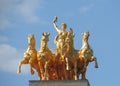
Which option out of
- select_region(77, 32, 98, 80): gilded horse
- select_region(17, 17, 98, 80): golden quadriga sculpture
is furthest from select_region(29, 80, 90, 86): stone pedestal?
select_region(77, 32, 98, 80): gilded horse

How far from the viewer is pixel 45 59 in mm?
27625

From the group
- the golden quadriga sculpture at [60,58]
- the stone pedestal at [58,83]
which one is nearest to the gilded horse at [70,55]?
the golden quadriga sculpture at [60,58]

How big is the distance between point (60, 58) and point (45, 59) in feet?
2.60

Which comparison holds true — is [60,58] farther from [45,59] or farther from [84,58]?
[84,58]

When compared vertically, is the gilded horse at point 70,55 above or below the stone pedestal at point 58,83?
above

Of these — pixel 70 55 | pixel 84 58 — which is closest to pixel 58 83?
pixel 70 55

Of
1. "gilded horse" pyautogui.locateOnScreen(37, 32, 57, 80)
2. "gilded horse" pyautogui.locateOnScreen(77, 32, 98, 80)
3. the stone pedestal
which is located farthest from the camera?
"gilded horse" pyautogui.locateOnScreen(77, 32, 98, 80)

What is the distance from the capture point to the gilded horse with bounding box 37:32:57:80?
27641 millimetres

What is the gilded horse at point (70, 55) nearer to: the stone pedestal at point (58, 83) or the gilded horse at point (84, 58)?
the gilded horse at point (84, 58)

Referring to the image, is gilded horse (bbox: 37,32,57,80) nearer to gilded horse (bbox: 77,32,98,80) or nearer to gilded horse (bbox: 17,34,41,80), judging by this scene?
gilded horse (bbox: 17,34,41,80)

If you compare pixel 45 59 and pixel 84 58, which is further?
pixel 84 58

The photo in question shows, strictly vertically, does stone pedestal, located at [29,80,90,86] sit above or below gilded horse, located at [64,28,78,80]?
below

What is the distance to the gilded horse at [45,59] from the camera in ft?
90.7

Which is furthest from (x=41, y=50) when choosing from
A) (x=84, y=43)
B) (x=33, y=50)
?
(x=84, y=43)
